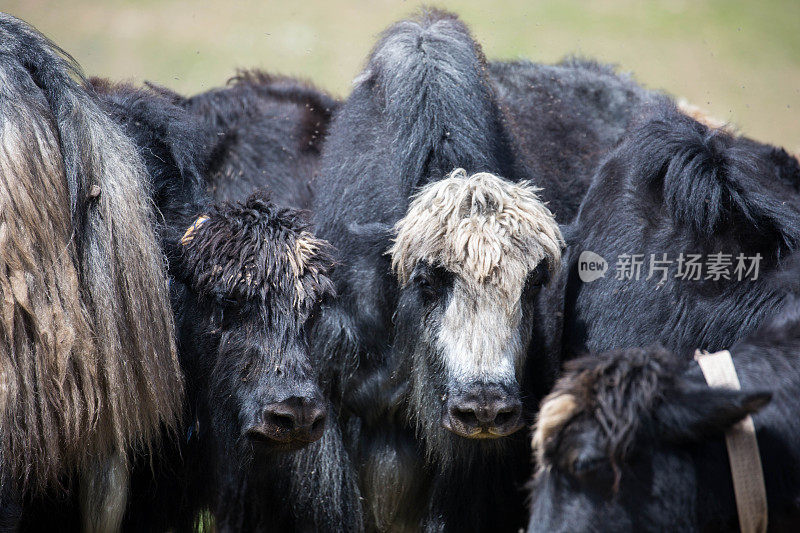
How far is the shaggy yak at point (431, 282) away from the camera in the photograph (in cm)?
384

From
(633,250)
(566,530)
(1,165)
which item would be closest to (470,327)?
(633,250)

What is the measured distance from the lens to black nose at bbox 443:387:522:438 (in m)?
3.66

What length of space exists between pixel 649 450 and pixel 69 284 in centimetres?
220

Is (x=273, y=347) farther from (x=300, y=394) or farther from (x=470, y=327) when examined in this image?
(x=470, y=327)

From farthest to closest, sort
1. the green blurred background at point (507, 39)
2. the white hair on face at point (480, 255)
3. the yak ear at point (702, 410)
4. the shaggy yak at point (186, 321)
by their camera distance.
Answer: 1. the green blurred background at point (507, 39)
2. the white hair on face at point (480, 255)
3. the shaggy yak at point (186, 321)
4. the yak ear at point (702, 410)

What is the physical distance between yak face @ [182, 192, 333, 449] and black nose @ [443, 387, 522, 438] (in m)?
0.60

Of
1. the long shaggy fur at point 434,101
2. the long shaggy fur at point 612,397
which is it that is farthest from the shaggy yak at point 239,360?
the long shaggy fur at point 612,397

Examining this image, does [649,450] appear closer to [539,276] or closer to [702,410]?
[702,410]

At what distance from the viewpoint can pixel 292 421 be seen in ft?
11.7

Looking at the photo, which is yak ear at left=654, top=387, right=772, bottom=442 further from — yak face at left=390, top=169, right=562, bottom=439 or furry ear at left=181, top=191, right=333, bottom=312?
furry ear at left=181, top=191, right=333, bottom=312

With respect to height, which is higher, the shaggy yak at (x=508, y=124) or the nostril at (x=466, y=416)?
the shaggy yak at (x=508, y=124)

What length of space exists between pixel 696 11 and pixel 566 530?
54.8 feet

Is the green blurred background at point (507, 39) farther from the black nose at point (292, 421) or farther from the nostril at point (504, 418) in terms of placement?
the nostril at point (504, 418)

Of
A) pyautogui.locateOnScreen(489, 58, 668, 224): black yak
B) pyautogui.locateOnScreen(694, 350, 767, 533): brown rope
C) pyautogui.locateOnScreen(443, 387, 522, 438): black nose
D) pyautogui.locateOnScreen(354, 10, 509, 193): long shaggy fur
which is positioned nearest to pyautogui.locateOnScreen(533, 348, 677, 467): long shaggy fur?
pyautogui.locateOnScreen(694, 350, 767, 533): brown rope
